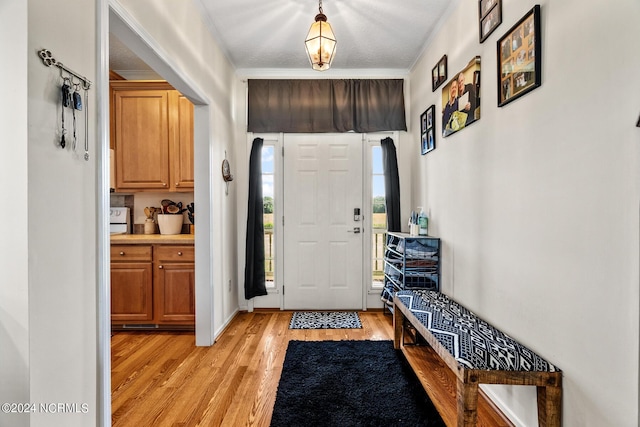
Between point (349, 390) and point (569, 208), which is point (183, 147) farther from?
point (569, 208)

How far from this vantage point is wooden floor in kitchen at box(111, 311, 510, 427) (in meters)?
2.00

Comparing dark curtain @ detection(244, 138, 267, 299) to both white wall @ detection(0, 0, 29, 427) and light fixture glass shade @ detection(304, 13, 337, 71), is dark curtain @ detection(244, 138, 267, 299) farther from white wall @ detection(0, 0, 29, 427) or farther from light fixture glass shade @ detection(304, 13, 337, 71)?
white wall @ detection(0, 0, 29, 427)

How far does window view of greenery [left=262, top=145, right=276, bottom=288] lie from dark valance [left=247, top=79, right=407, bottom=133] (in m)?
0.32

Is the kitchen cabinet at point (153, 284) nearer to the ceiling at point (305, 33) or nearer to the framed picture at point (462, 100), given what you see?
the ceiling at point (305, 33)

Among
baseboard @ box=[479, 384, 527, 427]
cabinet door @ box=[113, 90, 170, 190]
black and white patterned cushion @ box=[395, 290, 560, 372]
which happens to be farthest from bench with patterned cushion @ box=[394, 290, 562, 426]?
cabinet door @ box=[113, 90, 170, 190]

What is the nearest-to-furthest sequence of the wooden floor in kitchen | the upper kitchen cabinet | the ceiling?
the wooden floor in kitchen
the ceiling
the upper kitchen cabinet

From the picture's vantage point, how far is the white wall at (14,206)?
1171 millimetres

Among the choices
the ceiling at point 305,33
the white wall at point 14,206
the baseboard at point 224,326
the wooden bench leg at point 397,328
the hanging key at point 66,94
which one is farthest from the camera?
the baseboard at point 224,326

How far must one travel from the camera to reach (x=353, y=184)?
13.3 feet

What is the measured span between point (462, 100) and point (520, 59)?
2.34 feet

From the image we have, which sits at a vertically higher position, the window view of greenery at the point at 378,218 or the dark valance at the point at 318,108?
the dark valance at the point at 318,108

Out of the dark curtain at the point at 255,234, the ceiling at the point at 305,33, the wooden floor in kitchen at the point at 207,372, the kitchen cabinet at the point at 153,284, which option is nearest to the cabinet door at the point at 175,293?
the kitchen cabinet at the point at 153,284

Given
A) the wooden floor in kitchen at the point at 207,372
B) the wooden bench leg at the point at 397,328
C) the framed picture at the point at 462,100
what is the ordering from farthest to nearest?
1. the wooden bench leg at the point at 397,328
2. the framed picture at the point at 462,100
3. the wooden floor in kitchen at the point at 207,372

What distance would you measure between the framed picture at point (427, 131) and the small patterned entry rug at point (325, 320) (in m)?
1.92
